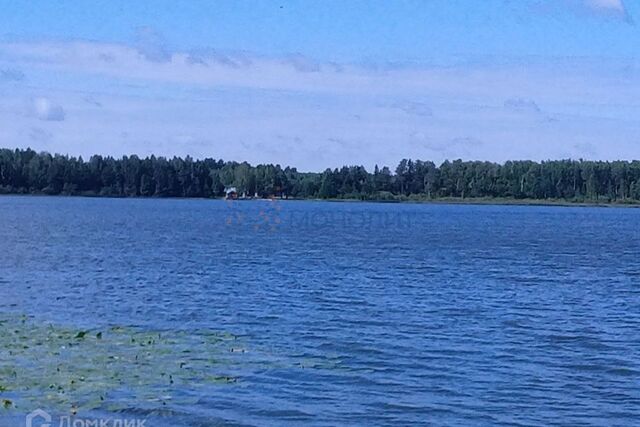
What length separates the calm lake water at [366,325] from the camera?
20.2 m

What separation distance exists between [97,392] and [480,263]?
4132 cm

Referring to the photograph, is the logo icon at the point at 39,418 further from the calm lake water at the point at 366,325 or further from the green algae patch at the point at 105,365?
the calm lake water at the point at 366,325

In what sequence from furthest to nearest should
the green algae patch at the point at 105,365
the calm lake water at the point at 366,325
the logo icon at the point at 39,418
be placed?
1. the calm lake water at the point at 366,325
2. the green algae patch at the point at 105,365
3. the logo icon at the point at 39,418

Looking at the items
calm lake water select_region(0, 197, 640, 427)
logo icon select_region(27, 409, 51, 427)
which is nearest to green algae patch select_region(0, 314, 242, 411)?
calm lake water select_region(0, 197, 640, 427)

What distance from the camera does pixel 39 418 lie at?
703 inches

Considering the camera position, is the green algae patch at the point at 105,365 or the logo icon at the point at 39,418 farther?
the green algae patch at the point at 105,365

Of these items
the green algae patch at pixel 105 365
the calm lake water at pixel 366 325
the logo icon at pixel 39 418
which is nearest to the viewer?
the logo icon at pixel 39 418

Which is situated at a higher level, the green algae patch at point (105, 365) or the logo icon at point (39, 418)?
the green algae patch at point (105, 365)

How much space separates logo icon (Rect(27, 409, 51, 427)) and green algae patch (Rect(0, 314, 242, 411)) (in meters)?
0.53

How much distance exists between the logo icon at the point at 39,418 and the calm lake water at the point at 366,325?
78 centimetres

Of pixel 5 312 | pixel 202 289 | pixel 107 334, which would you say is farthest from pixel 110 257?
pixel 107 334

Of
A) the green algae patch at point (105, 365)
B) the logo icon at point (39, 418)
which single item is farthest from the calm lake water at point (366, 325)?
the logo icon at point (39, 418)

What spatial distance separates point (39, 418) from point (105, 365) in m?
4.65

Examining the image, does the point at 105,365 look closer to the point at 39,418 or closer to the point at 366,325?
the point at 39,418
